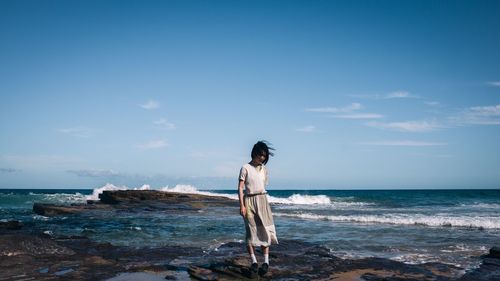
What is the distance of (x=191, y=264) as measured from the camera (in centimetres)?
827

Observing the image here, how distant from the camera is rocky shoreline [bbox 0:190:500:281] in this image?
7.08 metres

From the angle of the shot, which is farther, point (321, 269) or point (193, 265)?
point (193, 265)

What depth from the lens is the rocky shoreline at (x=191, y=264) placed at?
279 inches

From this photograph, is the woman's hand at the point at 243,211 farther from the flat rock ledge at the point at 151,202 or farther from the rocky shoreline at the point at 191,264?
the flat rock ledge at the point at 151,202

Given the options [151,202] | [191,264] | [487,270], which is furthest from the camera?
[151,202]

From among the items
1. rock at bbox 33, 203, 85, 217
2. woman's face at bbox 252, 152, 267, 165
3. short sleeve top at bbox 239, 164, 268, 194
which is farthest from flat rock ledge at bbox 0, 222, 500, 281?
rock at bbox 33, 203, 85, 217

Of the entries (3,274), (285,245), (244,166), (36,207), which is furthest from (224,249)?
(36,207)

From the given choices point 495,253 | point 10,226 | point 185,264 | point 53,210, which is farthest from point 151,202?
point 495,253

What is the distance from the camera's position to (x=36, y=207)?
2717cm

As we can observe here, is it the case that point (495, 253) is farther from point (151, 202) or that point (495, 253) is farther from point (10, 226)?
point (151, 202)

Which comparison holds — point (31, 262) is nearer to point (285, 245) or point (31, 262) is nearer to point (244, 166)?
point (244, 166)

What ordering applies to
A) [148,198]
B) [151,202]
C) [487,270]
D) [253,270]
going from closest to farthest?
[253,270] < [487,270] < [151,202] < [148,198]

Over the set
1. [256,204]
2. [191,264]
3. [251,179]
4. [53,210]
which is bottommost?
[53,210]

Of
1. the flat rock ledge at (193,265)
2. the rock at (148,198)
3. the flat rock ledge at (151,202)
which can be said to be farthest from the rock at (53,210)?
the flat rock ledge at (193,265)
